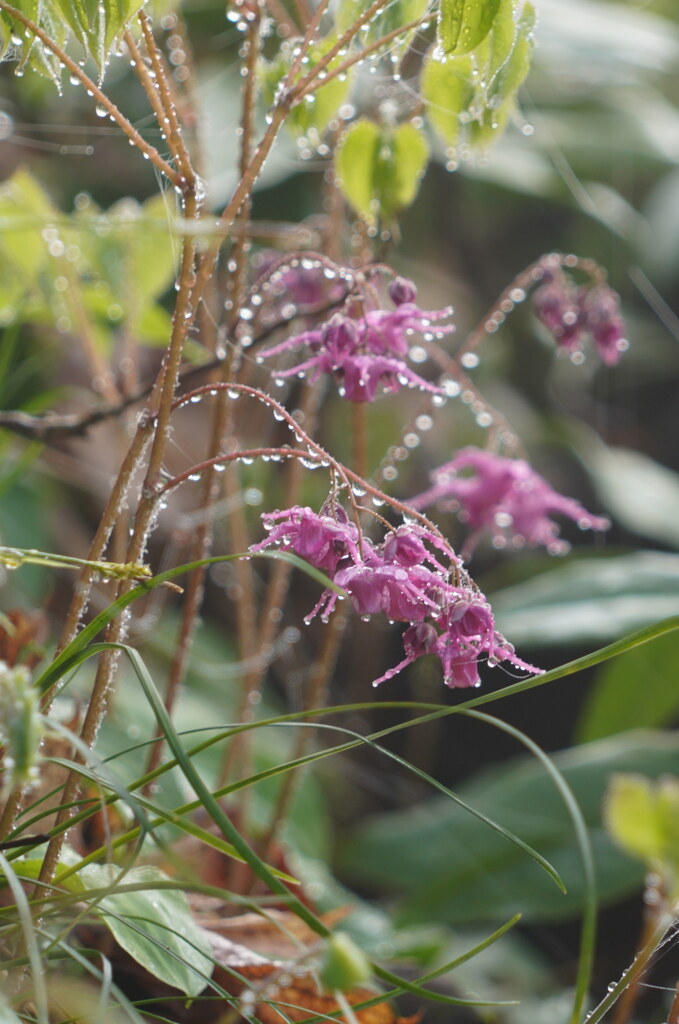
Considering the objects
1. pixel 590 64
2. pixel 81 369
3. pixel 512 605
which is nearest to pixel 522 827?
pixel 512 605

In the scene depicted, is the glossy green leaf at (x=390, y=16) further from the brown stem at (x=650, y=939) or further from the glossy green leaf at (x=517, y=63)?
the brown stem at (x=650, y=939)

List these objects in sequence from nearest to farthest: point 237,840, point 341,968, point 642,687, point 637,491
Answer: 1. point 341,968
2. point 237,840
3. point 642,687
4. point 637,491

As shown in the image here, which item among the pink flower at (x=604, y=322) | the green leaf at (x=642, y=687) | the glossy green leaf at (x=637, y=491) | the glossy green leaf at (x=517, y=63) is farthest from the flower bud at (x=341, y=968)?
the glossy green leaf at (x=637, y=491)

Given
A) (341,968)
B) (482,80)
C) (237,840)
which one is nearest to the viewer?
(341,968)

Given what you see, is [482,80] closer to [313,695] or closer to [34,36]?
[34,36]

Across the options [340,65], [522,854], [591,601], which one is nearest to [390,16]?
[340,65]

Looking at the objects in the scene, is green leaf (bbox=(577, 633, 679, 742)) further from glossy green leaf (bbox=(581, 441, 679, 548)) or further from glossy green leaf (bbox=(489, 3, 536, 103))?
glossy green leaf (bbox=(489, 3, 536, 103))
